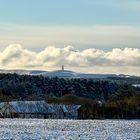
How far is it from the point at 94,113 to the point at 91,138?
10672 cm

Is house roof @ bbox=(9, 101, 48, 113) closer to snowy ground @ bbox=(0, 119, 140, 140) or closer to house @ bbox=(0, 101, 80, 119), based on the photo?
house @ bbox=(0, 101, 80, 119)

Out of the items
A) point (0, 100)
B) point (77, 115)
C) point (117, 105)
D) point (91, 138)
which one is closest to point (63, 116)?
point (77, 115)

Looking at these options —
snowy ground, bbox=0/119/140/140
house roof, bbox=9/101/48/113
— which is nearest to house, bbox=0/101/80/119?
house roof, bbox=9/101/48/113

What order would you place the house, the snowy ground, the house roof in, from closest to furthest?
1. the snowy ground
2. the house
3. the house roof

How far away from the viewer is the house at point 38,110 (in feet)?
566

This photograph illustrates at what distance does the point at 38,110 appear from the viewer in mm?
175750

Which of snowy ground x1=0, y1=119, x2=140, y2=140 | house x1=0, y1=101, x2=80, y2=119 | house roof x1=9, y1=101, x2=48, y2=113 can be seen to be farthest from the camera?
house roof x1=9, y1=101, x2=48, y2=113

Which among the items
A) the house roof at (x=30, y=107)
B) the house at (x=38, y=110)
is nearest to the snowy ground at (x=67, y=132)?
the house at (x=38, y=110)

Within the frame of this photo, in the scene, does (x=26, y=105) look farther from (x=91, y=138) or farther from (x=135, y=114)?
(x=91, y=138)

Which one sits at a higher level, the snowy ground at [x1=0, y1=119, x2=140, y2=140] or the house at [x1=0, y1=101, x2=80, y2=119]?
the snowy ground at [x1=0, y1=119, x2=140, y2=140]

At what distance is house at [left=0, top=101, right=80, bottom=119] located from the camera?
172400 millimetres

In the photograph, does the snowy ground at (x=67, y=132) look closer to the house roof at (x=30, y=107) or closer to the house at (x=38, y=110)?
the house at (x=38, y=110)

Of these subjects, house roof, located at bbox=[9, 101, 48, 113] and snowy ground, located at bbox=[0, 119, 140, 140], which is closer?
snowy ground, located at bbox=[0, 119, 140, 140]

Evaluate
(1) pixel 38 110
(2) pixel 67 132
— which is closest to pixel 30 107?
(1) pixel 38 110
